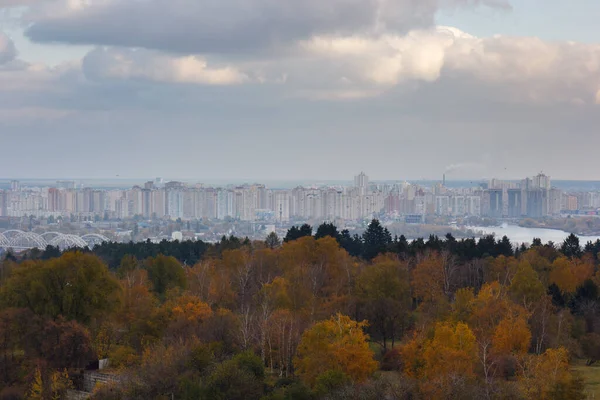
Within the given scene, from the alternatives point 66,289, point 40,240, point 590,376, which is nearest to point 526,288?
point 590,376

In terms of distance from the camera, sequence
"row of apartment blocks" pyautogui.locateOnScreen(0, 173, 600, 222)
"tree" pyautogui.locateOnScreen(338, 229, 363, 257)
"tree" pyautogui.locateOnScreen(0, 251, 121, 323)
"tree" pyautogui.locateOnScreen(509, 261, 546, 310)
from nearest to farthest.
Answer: "tree" pyautogui.locateOnScreen(0, 251, 121, 323) < "tree" pyautogui.locateOnScreen(509, 261, 546, 310) < "tree" pyautogui.locateOnScreen(338, 229, 363, 257) < "row of apartment blocks" pyautogui.locateOnScreen(0, 173, 600, 222)

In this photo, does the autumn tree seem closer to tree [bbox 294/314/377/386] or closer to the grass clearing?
tree [bbox 294/314/377/386]

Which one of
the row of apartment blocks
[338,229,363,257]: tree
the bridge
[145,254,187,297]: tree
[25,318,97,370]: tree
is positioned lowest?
the bridge

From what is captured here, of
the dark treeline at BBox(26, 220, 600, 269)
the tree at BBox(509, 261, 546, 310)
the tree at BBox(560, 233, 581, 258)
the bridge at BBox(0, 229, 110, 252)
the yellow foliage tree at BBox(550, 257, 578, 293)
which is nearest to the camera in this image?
the tree at BBox(509, 261, 546, 310)

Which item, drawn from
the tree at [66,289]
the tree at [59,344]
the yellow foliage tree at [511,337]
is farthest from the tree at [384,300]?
the tree at [59,344]

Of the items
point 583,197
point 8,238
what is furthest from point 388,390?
point 583,197

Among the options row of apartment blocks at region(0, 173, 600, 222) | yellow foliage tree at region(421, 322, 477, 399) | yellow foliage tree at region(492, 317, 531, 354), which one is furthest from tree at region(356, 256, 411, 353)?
row of apartment blocks at region(0, 173, 600, 222)

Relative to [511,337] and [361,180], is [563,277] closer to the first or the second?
[511,337]
